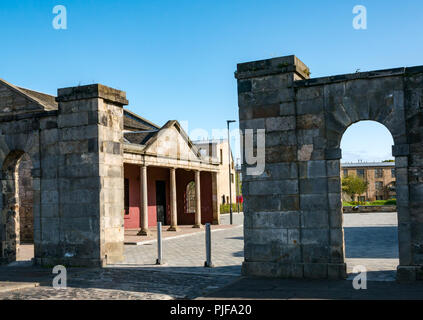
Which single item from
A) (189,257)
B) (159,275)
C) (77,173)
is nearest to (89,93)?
(77,173)

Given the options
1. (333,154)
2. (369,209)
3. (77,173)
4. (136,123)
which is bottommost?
(369,209)

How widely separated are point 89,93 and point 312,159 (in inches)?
217

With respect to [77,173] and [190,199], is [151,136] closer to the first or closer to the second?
[190,199]

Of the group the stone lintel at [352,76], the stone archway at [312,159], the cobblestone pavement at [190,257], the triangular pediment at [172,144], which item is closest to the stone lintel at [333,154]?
the stone archway at [312,159]

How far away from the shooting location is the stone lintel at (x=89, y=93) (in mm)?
11086

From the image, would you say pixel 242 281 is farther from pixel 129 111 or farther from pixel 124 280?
pixel 129 111

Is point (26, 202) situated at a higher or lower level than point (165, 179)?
lower

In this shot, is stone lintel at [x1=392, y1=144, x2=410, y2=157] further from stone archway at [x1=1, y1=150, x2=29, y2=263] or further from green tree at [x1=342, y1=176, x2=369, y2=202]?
green tree at [x1=342, y1=176, x2=369, y2=202]

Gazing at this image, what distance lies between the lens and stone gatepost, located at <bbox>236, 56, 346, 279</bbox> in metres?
8.95

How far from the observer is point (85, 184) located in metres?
11.1

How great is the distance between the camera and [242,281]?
887 cm

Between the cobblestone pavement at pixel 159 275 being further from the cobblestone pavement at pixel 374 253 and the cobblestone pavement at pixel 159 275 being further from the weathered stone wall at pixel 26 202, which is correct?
the weathered stone wall at pixel 26 202
